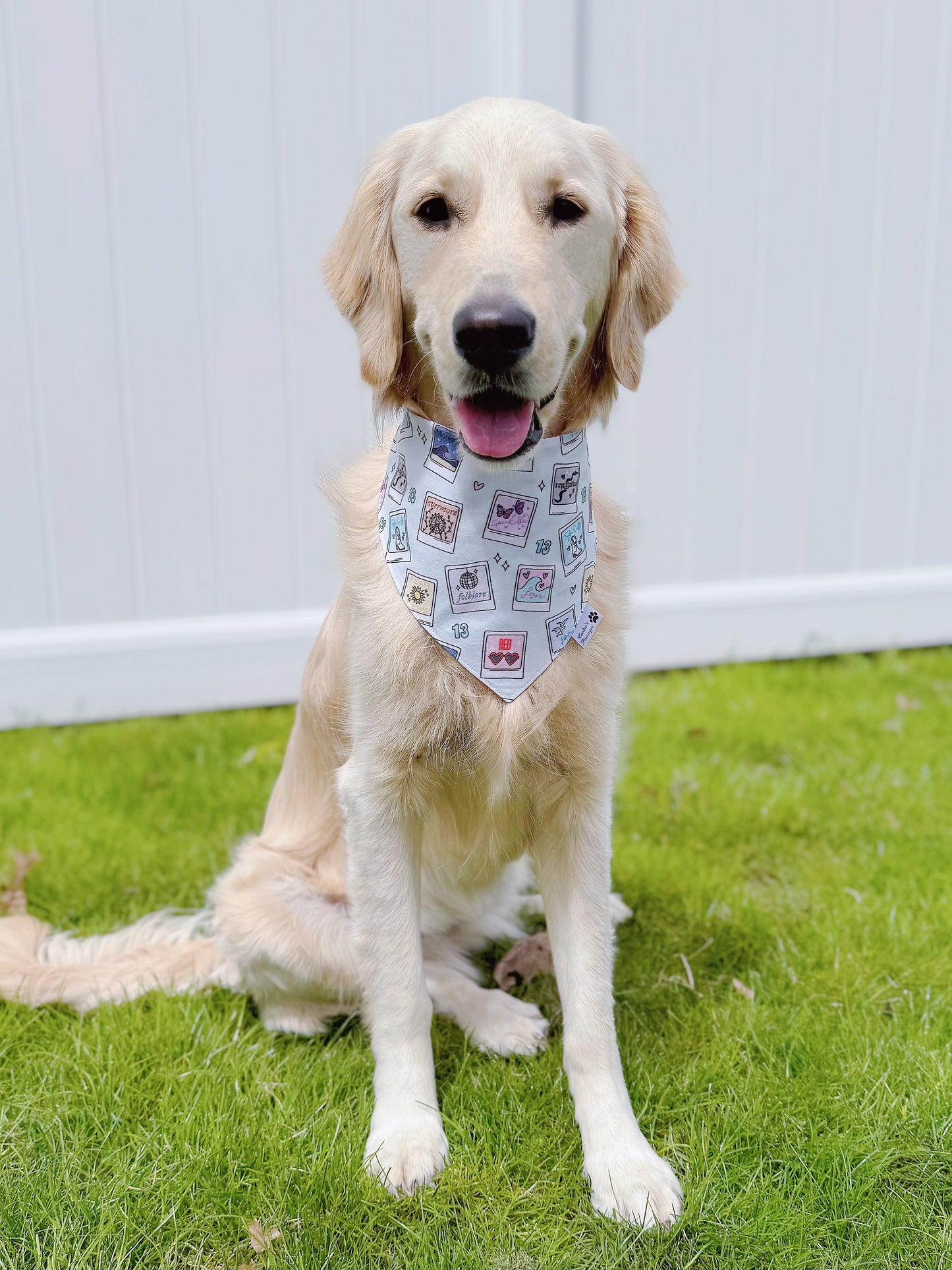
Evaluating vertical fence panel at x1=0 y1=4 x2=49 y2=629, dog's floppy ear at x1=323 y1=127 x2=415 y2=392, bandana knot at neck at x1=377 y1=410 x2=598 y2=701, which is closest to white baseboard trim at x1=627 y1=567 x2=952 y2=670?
vertical fence panel at x1=0 y1=4 x2=49 y2=629

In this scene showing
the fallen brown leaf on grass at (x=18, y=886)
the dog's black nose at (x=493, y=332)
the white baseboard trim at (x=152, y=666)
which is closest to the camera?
the dog's black nose at (x=493, y=332)

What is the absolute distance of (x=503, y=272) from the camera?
150 centimetres

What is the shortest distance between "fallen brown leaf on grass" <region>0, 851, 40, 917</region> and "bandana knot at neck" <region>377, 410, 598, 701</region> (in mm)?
1446

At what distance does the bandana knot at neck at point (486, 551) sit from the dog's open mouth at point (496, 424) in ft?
0.30

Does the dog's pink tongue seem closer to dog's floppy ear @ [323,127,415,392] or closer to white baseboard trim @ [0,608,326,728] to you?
dog's floppy ear @ [323,127,415,392]

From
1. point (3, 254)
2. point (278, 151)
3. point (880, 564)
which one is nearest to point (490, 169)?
point (278, 151)

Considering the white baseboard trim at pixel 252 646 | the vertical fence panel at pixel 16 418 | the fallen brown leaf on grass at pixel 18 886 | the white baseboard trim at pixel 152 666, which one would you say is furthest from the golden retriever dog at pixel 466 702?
the vertical fence panel at pixel 16 418

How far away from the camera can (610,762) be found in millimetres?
1853

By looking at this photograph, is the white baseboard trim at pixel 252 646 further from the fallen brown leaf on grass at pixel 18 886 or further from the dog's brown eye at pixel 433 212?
the dog's brown eye at pixel 433 212

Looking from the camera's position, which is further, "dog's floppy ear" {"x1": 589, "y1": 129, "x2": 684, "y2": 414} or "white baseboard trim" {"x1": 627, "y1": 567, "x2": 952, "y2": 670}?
"white baseboard trim" {"x1": 627, "y1": 567, "x2": 952, "y2": 670}

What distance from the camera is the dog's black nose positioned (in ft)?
4.78

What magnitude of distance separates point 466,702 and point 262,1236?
0.90 meters

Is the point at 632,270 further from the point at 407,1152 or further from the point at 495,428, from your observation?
the point at 407,1152

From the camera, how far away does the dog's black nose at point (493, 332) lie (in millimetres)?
1456
